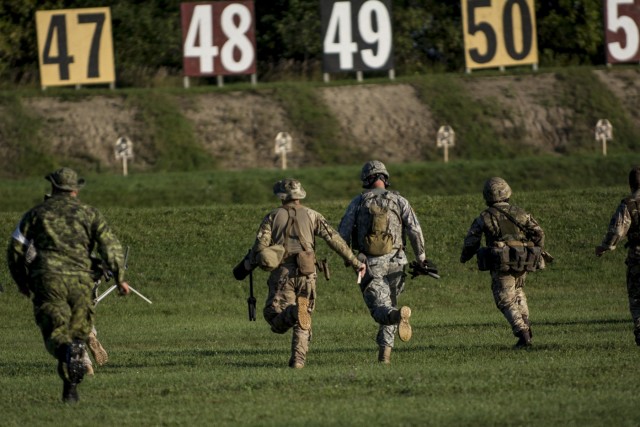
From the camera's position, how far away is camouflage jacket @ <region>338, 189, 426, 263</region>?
15391mm

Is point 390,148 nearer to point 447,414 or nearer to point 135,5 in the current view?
point 135,5

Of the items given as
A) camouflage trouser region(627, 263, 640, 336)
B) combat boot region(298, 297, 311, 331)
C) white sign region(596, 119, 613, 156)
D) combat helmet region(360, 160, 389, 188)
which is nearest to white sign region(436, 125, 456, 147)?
white sign region(596, 119, 613, 156)

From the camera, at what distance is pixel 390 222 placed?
15344 mm

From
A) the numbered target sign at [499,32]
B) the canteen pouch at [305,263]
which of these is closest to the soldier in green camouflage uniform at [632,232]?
the canteen pouch at [305,263]

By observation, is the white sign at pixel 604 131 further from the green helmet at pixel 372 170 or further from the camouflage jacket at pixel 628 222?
the green helmet at pixel 372 170

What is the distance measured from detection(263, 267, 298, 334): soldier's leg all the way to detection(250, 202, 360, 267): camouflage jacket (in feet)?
0.86

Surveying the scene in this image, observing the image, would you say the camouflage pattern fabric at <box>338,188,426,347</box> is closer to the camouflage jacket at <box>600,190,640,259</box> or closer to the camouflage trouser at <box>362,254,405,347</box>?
the camouflage trouser at <box>362,254,405,347</box>

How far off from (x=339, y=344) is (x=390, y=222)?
354 cm

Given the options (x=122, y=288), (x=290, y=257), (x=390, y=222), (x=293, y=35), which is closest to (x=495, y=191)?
(x=390, y=222)

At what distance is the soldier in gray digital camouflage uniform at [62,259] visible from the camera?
12500 mm

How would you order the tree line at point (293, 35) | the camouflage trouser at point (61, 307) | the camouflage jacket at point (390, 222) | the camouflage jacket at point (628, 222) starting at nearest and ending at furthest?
the camouflage trouser at point (61, 307), the camouflage jacket at point (390, 222), the camouflage jacket at point (628, 222), the tree line at point (293, 35)

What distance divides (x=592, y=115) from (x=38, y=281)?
3939 centimetres

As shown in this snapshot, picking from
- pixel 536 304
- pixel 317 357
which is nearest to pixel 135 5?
pixel 536 304

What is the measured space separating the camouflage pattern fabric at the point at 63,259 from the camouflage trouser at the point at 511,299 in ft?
17.5
